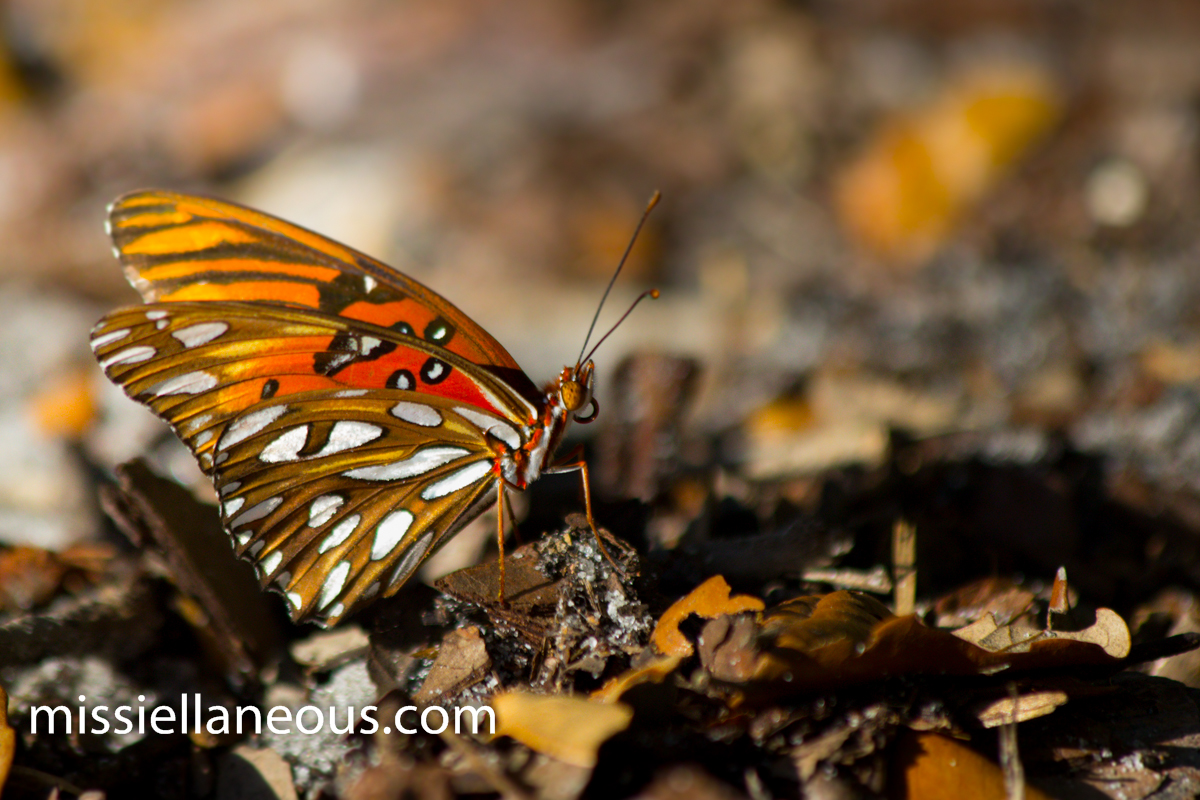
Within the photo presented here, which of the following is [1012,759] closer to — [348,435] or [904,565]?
[904,565]

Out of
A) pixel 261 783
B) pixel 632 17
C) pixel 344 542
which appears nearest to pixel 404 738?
pixel 261 783

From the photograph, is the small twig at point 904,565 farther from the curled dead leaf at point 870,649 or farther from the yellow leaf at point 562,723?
the yellow leaf at point 562,723

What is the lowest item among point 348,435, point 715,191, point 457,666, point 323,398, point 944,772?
→ point 944,772

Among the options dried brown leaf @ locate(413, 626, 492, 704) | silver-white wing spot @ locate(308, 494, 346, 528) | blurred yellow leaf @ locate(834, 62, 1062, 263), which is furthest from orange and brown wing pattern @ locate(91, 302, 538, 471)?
blurred yellow leaf @ locate(834, 62, 1062, 263)

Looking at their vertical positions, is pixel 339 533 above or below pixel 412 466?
below

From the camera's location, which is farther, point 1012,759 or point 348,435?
point 348,435

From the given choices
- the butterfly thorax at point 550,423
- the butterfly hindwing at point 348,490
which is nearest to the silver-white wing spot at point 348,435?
the butterfly hindwing at point 348,490

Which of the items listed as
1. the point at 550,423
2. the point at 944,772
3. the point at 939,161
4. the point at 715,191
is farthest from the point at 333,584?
the point at 939,161
